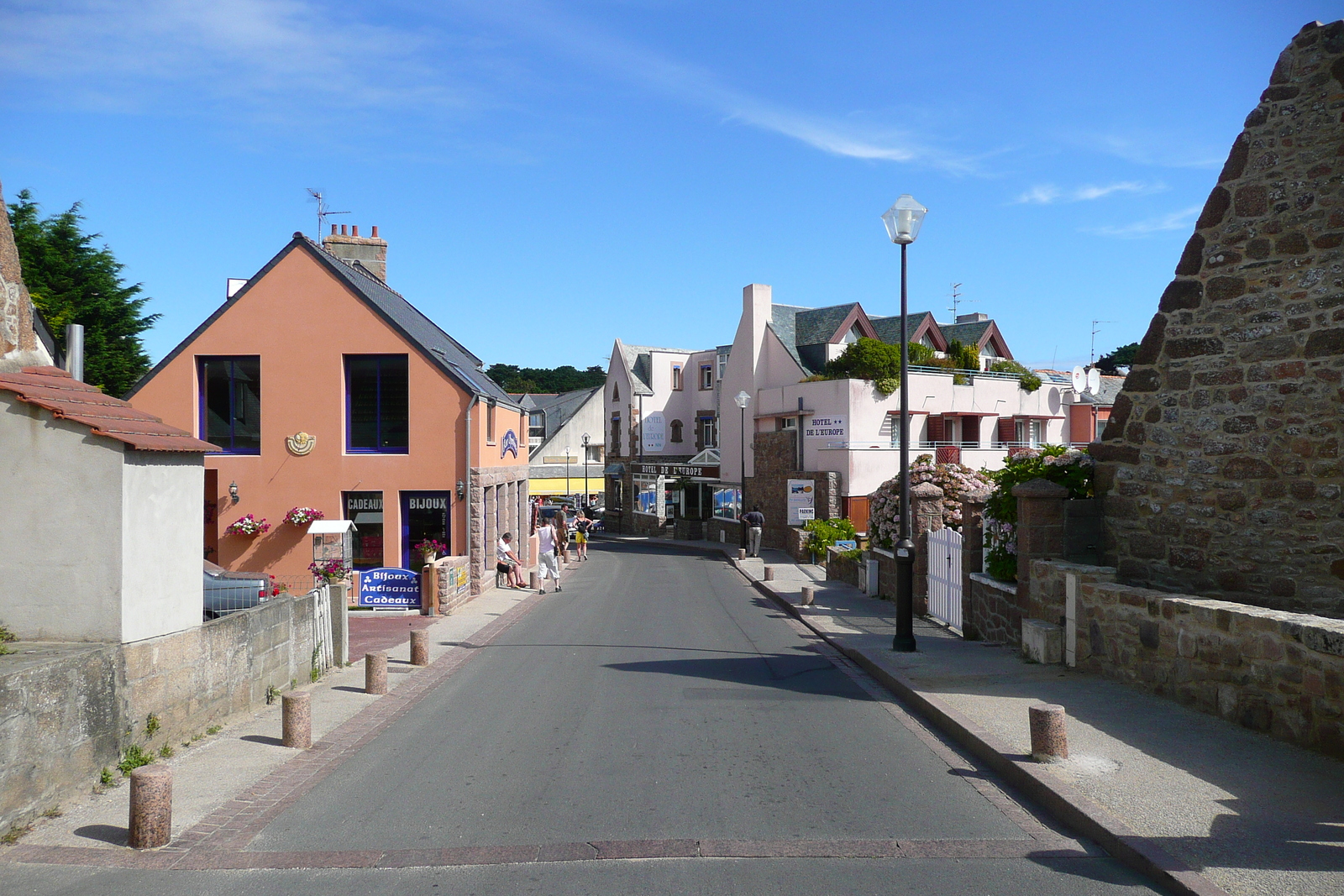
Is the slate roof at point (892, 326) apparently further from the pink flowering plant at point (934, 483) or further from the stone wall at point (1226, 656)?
the stone wall at point (1226, 656)

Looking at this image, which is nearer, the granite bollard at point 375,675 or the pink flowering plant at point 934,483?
the granite bollard at point 375,675

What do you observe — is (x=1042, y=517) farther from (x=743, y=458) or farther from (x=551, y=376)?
(x=551, y=376)

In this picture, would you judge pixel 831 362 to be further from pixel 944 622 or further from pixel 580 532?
pixel 944 622

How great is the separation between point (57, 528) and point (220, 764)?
227 centimetres

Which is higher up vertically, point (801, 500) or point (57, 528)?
point (57, 528)

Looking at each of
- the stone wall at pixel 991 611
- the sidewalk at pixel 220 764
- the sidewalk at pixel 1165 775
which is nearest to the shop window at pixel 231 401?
the sidewalk at pixel 220 764

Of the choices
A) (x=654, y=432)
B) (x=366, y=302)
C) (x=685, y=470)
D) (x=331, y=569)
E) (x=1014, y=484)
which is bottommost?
(x=331, y=569)

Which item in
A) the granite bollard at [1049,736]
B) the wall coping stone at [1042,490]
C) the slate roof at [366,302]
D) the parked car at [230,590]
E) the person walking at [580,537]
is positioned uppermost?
the slate roof at [366,302]

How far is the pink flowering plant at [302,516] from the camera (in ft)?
66.6

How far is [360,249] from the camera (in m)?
28.0

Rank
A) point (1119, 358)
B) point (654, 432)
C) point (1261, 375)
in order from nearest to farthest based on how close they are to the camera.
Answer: point (1261, 375) < point (654, 432) < point (1119, 358)

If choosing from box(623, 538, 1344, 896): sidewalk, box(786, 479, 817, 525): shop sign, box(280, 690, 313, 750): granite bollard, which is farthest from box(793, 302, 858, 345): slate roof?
box(280, 690, 313, 750): granite bollard

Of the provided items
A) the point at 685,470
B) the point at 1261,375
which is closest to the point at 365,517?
the point at 1261,375

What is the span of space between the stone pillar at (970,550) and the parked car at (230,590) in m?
9.69
